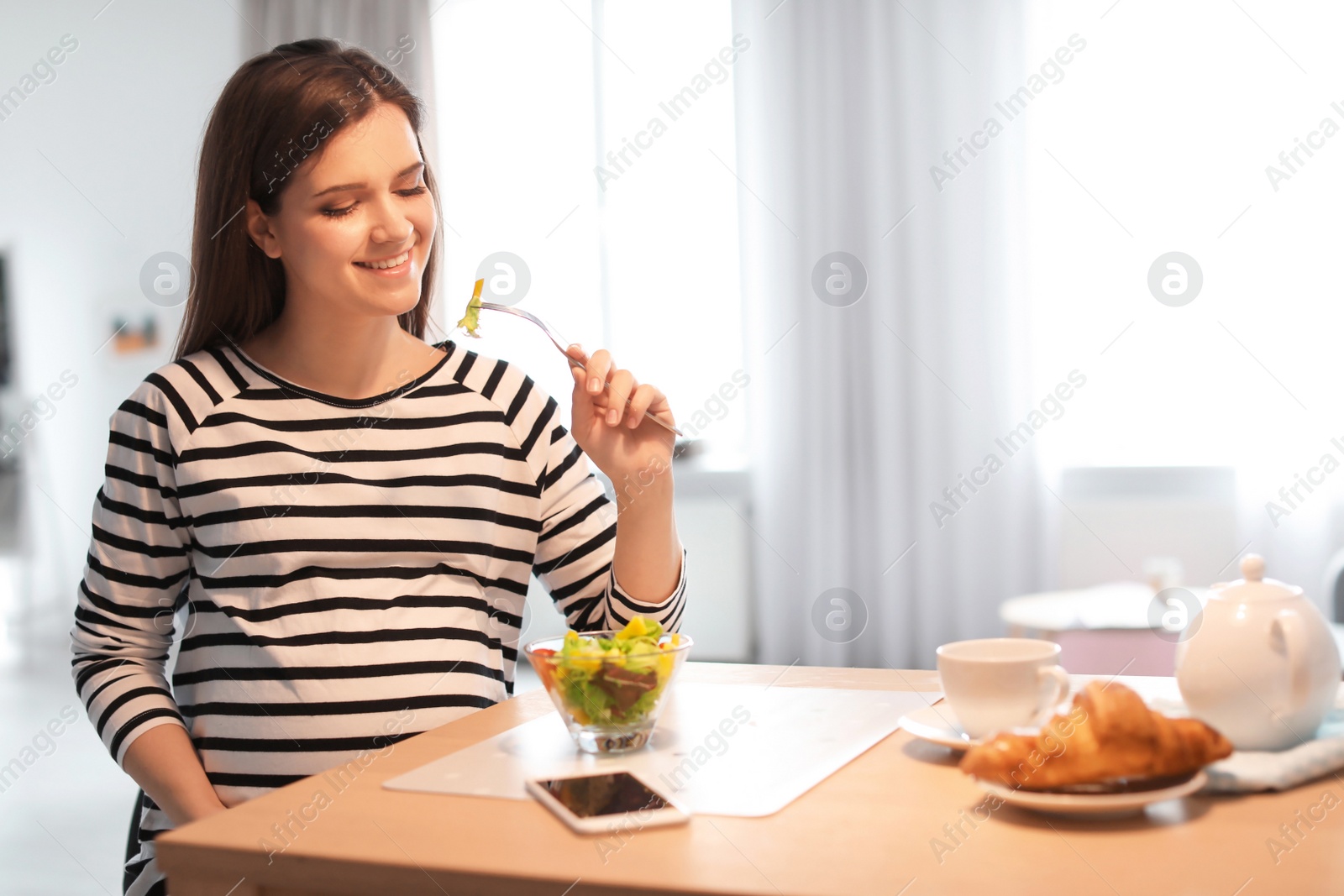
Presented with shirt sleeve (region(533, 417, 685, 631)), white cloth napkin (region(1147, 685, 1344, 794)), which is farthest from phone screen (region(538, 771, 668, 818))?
shirt sleeve (region(533, 417, 685, 631))

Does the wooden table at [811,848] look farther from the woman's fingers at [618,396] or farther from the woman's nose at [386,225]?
the woman's nose at [386,225]

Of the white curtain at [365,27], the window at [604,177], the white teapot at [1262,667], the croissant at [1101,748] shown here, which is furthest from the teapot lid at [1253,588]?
the white curtain at [365,27]

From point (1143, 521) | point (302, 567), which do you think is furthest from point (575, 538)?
point (1143, 521)

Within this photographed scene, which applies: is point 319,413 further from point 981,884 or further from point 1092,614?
point 1092,614

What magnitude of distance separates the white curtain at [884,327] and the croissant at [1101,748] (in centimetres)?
290

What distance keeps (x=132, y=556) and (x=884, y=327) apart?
108 inches

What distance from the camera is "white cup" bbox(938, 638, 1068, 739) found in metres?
0.79

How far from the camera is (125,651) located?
3.89ft

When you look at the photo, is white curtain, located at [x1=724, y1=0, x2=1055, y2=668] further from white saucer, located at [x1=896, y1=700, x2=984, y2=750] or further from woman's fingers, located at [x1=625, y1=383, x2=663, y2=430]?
white saucer, located at [x1=896, y1=700, x2=984, y2=750]

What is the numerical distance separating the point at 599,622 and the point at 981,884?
2.31ft

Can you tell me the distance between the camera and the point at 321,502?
1.18 m

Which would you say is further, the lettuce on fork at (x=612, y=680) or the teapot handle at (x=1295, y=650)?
the lettuce on fork at (x=612, y=680)

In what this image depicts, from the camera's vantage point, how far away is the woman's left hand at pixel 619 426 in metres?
1.13

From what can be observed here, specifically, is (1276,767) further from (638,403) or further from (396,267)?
(396,267)
